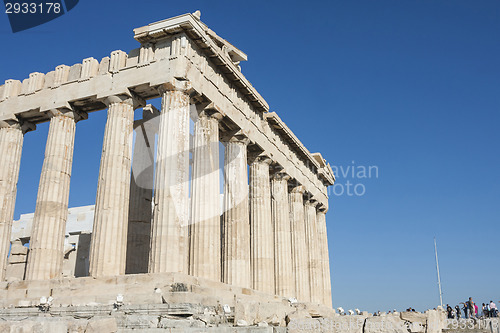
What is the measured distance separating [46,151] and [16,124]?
11.9 ft

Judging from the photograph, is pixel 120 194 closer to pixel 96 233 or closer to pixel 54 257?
pixel 96 233

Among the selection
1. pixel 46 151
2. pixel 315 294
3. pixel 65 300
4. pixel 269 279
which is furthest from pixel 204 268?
pixel 315 294

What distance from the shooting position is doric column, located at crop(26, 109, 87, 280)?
20.5 meters

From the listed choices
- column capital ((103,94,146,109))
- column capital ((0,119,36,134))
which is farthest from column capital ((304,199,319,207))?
column capital ((0,119,36,134))

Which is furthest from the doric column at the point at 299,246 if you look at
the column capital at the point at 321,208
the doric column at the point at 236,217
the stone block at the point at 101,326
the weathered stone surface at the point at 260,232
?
the stone block at the point at 101,326

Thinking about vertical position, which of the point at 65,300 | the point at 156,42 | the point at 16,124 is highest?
the point at 156,42

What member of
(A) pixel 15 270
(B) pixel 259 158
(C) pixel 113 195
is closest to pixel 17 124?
(C) pixel 113 195

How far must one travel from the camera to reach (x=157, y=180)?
19.2m

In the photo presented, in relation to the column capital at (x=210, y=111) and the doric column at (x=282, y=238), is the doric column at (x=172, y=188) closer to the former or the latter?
the column capital at (x=210, y=111)

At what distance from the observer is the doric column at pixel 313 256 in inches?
1396

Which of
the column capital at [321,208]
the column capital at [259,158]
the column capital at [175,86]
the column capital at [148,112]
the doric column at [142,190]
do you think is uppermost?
the column capital at [148,112]

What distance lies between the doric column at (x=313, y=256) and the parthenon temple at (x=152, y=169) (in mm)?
9332

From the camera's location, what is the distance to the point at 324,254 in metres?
39.2

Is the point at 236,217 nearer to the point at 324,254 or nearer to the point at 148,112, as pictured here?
the point at 148,112
